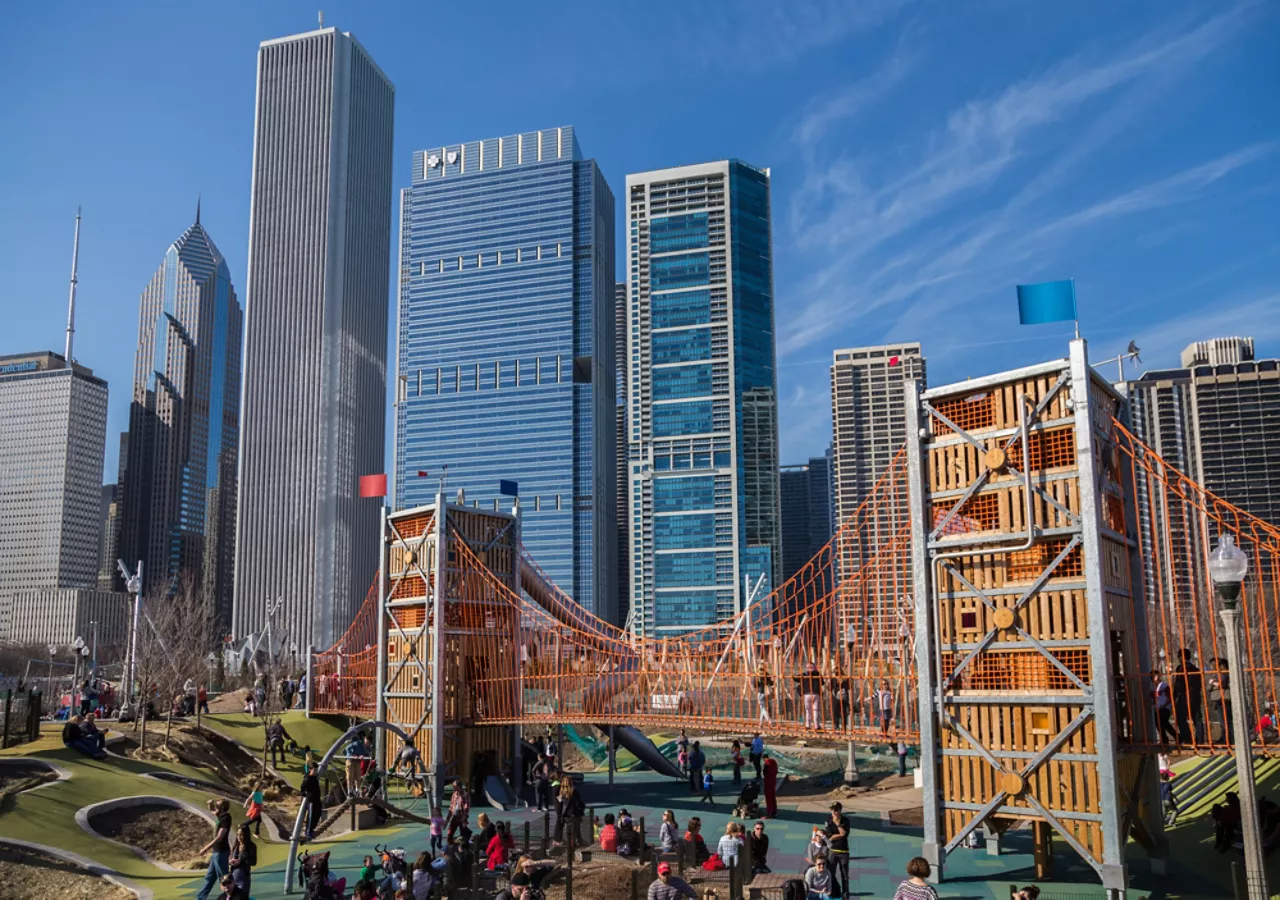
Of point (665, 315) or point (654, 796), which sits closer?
point (654, 796)

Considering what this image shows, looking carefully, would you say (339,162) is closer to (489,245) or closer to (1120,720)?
(489,245)

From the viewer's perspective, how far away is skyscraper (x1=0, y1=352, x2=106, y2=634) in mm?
192250

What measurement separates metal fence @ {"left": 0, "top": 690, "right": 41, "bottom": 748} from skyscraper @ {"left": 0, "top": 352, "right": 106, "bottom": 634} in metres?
181

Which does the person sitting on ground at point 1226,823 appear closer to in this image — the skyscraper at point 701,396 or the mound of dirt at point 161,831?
the mound of dirt at point 161,831

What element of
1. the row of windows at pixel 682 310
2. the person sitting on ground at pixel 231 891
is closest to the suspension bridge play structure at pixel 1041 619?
the person sitting on ground at pixel 231 891

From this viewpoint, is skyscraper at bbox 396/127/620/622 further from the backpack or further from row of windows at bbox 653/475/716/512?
the backpack

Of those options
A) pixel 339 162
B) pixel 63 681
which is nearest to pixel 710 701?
pixel 63 681

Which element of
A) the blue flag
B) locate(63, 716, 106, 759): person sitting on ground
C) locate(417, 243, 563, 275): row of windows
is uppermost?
locate(417, 243, 563, 275): row of windows

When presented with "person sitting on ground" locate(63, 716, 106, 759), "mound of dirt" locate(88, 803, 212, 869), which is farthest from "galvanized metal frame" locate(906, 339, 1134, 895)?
"person sitting on ground" locate(63, 716, 106, 759)

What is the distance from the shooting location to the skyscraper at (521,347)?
175 meters

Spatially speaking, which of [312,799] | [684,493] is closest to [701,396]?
[684,493]

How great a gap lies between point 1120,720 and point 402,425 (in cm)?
17663

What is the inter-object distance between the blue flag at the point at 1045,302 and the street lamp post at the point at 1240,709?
988 centimetres

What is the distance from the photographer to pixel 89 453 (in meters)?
198
